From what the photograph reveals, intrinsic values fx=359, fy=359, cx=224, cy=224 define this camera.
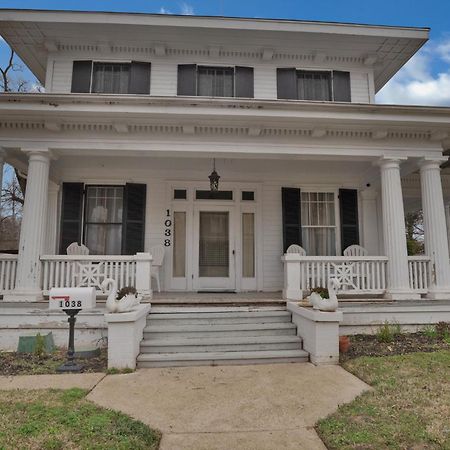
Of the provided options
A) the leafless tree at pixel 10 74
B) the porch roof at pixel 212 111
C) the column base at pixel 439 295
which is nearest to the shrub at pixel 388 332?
the column base at pixel 439 295

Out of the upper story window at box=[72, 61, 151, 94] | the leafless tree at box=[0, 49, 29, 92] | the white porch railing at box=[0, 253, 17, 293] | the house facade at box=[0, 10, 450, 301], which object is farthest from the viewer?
the leafless tree at box=[0, 49, 29, 92]

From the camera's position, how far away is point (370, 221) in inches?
336

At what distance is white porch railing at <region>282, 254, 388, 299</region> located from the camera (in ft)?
21.0

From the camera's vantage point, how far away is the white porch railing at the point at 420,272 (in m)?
6.67

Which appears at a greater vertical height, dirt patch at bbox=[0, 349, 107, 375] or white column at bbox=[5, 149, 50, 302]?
white column at bbox=[5, 149, 50, 302]

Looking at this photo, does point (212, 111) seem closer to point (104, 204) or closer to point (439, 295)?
point (104, 204)

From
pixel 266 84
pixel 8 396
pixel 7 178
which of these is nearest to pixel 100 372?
pixel 8 396

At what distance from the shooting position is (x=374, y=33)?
8242 millimetres

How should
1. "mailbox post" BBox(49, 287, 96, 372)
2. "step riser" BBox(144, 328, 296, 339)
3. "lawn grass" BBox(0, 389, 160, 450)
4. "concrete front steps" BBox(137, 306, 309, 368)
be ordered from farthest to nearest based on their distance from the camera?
"step riser" BBox(144, 328, 296, 339) < "concrete front steps" BBox(137, 306, 309, 368) < "mailbox post" BBox(49, 287, 96, 372) < "lawn grass" BBox(0, 389, 160, 450)

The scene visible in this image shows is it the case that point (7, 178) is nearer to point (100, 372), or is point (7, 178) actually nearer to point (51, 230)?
point (51, 230)

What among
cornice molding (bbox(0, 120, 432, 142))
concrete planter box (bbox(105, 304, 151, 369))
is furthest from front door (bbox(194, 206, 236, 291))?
concrete planter box (bbox(105, 304, 151, 369))

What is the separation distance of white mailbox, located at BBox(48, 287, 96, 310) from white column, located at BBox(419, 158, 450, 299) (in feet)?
19.3

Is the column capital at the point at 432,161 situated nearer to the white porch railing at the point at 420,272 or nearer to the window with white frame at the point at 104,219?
the white porch railing at the point at 420,272

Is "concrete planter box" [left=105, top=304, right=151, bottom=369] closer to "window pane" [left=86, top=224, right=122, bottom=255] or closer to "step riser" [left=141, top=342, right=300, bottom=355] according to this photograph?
"step riser" [left=141, top=342, right=300, bottom=355]
